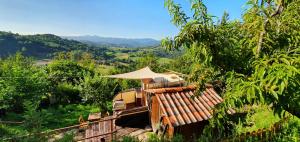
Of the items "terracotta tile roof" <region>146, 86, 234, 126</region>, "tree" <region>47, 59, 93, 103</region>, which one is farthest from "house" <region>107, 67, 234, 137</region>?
"tree" <region>47, 59, 93, 103</region>

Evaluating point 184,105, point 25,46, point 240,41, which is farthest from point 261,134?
point 25,46

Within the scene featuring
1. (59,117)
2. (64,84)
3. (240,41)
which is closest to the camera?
(240,41)

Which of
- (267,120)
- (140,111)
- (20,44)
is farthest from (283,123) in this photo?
(20,44)

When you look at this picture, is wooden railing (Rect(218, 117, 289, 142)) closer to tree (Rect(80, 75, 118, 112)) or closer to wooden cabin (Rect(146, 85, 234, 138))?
wooden cabin (Rect(146, 85, 234, 138))

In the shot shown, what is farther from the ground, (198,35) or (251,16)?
(251,16)

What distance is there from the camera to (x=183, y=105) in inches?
353

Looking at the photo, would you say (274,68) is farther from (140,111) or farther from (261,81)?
(140,111)

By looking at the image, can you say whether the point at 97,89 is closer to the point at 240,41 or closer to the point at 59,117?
the point at 59,117

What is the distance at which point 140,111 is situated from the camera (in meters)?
12.5

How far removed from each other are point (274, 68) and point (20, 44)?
112m

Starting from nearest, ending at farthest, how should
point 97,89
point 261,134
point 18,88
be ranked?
point 261,134 → point 18,88 → point 97,89

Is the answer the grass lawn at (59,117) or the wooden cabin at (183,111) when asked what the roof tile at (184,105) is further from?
the grass lawn at (59,117)

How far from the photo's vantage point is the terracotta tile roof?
8312 millimetres

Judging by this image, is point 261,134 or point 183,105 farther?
point 183,105
